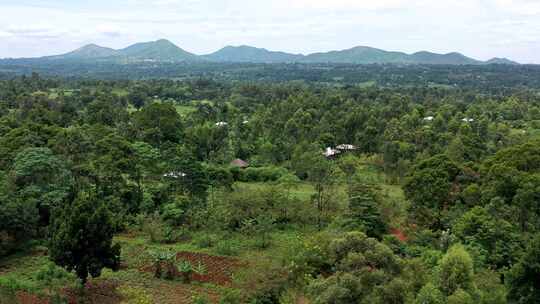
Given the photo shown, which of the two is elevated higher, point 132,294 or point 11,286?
point 11,286

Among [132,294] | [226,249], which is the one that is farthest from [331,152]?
[132,294]

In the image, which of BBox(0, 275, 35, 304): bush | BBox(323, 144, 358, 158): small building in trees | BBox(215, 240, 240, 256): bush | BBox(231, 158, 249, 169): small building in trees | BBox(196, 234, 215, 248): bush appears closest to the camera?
BBox(0, 275, 35, 304): bush

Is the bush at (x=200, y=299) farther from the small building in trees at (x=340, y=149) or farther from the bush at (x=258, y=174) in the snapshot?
the small building in trees at (x=340, y=149)

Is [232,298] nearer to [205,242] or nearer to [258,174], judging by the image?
[205,242]

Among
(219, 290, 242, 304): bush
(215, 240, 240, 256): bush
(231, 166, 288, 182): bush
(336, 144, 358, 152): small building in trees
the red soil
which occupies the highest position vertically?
(336, 144, 358, 152): small building in trees

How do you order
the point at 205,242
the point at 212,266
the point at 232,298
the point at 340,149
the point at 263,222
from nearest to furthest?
the point at 232,298, the point at 212,266, the point at 205,242, the point at 263,222, the point at 340,149

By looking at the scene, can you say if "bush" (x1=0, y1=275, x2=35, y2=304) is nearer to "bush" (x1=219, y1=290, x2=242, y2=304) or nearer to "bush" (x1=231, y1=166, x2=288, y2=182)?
"bush" (x1=219, y1=290, x2=242, y2=304)

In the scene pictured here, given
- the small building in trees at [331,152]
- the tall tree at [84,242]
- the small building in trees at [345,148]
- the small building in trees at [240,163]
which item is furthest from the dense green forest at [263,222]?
the small building in trees at [345,148]

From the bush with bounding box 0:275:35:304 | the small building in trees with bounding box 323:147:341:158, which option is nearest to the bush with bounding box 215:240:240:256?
the bush with bounding box 0:275:35:304

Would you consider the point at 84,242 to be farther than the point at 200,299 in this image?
Yes

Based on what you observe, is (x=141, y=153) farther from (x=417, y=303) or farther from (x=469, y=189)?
(x=417, y=303)

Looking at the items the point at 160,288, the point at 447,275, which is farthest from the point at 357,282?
the point at 160,288
